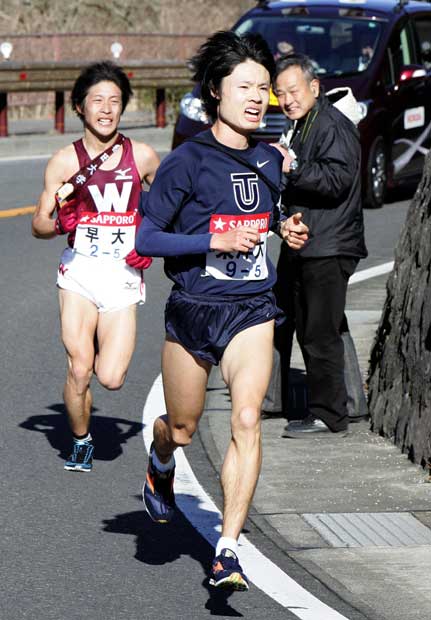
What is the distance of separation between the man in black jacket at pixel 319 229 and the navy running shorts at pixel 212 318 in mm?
1926

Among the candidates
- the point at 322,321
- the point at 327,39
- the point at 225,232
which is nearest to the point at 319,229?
the point at 322,321

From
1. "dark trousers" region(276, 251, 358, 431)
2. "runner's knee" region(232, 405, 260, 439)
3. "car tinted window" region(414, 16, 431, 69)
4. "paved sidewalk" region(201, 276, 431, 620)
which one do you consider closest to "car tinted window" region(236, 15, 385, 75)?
"car tinted window" region(414, 16, 431, 69)

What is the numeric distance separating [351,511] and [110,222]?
1818mm

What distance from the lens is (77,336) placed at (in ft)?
26.6

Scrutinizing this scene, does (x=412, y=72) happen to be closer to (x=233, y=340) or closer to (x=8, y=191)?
(x=8, y=191)

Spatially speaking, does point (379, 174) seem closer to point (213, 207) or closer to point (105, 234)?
point (105, 234)

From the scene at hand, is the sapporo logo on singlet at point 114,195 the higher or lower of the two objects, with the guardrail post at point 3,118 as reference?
higher

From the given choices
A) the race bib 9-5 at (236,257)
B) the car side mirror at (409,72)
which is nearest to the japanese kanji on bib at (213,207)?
the race bib 9-5 at (236,257)

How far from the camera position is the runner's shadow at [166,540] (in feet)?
21.8

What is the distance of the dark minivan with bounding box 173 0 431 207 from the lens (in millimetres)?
17891

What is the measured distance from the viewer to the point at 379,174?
18.3 metres

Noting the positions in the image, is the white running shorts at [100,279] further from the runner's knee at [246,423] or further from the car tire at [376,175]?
the car tire at [376,175]

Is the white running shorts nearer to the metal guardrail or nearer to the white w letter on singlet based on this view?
the white w letter on singlet

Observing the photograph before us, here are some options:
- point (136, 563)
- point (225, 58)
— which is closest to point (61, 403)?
point (136, 563)
